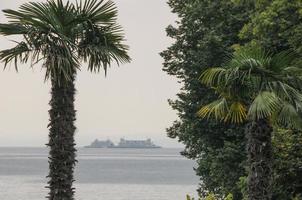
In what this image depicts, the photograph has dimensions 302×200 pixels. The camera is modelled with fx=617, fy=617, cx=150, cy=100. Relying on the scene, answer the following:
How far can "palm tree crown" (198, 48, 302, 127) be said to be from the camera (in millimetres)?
14750

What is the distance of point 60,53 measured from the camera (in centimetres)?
1268

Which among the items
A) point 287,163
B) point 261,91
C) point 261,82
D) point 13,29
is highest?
point 13,29

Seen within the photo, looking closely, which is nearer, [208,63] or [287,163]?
[287,163]

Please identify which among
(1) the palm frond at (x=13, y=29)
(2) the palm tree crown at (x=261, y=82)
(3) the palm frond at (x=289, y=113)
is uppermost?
(1) the palm frond at (x=13, y=29)

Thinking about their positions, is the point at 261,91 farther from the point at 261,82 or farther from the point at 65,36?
the point at 65,36

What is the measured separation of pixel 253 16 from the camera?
79.5 ft

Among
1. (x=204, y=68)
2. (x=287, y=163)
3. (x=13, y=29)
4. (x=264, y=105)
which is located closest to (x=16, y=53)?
(x=13, y=29)

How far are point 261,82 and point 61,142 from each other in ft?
16.9

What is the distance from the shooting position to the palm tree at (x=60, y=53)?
12.7 meters

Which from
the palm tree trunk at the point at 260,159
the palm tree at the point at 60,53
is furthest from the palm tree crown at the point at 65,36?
the palm tree trunk at the point at 260,159

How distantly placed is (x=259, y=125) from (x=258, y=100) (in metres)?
0.84

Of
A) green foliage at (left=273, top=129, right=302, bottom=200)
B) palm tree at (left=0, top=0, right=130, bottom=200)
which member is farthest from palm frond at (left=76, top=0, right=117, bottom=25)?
green foliage at (left=273, top=129, right=302, bottom=200)

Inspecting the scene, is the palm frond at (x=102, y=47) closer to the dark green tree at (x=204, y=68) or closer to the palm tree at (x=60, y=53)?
the palm tree at (x=60, y=53)

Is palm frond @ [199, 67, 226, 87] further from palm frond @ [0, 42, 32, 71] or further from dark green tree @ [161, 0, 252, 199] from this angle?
dark green tree @ [161, 0, 252, 199]
